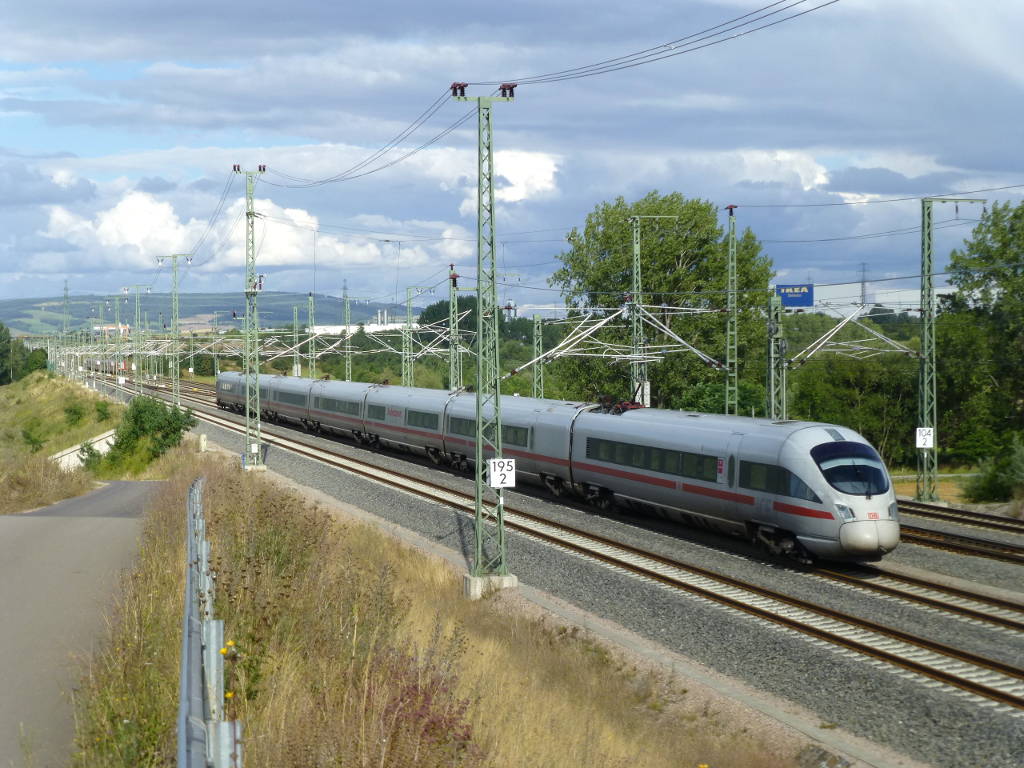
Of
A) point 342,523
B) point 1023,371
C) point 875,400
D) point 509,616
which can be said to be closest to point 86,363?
point 875,400

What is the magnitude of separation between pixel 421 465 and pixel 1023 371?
41.1m

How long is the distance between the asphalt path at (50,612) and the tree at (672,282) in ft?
151

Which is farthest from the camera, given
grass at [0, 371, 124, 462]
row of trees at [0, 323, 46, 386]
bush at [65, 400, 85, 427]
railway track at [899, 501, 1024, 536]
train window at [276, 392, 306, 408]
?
row of trees at [0, 323, 46, 386]

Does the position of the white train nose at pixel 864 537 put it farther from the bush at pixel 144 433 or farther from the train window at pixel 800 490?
the bush at pixel 144 433

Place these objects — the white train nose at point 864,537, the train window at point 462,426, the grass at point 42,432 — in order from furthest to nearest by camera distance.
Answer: the train window at point 462,426 → the grass at point 42,432 → the white train nose at point 864,537

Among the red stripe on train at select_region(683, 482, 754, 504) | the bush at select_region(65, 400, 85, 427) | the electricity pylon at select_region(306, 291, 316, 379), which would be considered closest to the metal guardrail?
the red stripe on train at select_region(683, 482, 754, 504)

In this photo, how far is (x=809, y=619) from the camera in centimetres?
1673

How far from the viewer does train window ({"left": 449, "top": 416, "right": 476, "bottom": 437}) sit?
119 ft

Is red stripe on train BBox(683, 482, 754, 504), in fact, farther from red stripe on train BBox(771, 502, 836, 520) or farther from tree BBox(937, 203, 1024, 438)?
tree BBox(937, 203, 1024, 438)

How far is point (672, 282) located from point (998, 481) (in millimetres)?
35665

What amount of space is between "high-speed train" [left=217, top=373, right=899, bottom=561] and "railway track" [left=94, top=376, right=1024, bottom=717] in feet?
6.38

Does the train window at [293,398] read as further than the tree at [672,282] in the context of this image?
No

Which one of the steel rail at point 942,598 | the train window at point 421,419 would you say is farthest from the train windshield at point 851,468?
the train window at point 421,419

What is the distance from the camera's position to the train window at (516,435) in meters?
32.4
